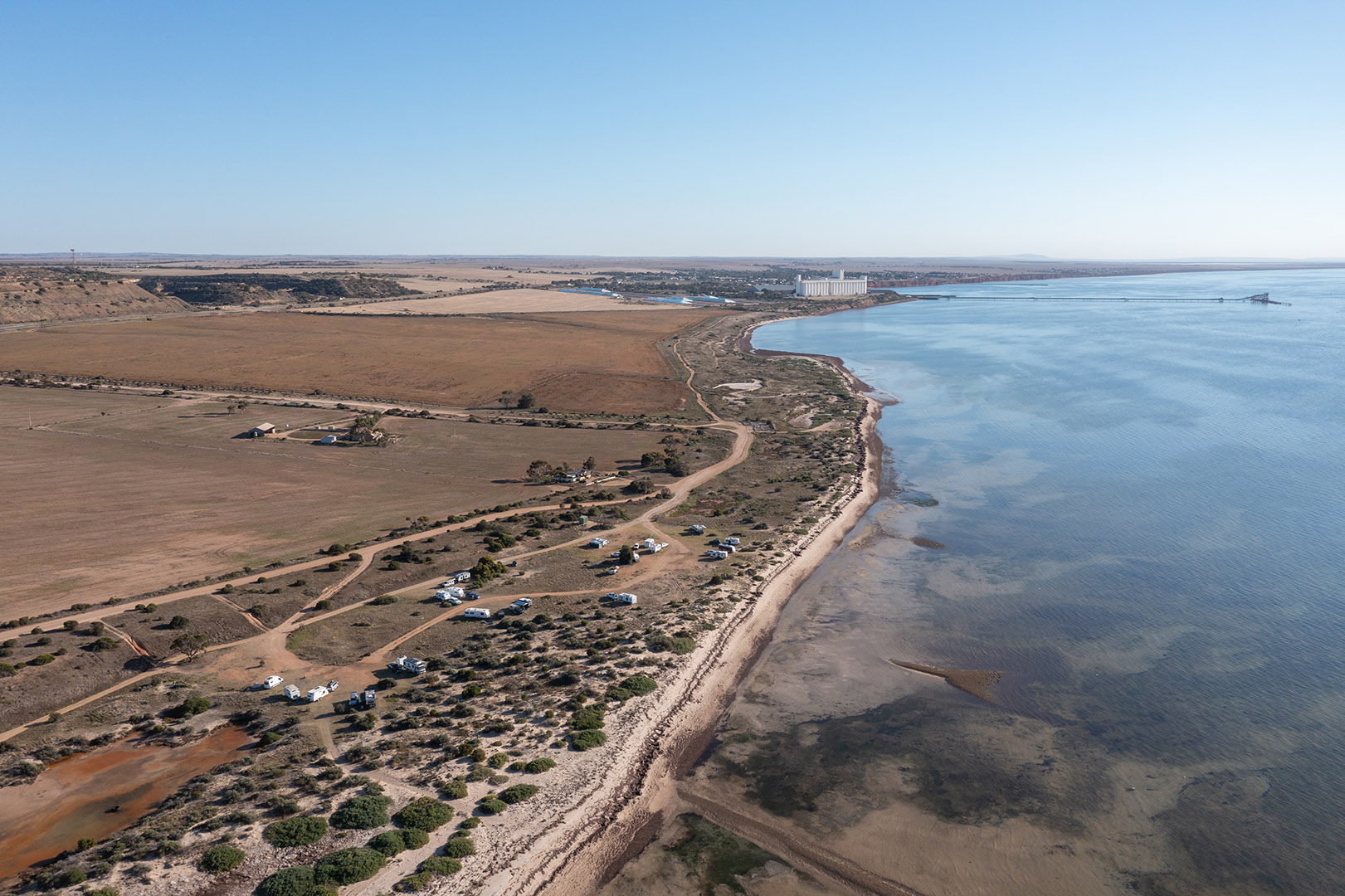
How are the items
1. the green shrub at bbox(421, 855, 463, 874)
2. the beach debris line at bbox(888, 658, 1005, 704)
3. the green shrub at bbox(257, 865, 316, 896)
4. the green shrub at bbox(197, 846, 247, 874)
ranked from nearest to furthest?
the green shrub at bbox(257, 865, 316, 896) < the green shrub at bbox(197, 846, 247, 874) < the green shrub at bbox(421, 855, 463, 874) < the beach debris line at bbox(888, 658, 1005, 704)

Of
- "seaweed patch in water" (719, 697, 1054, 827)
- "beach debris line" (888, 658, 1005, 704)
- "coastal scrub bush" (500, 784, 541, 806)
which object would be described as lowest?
"seaweed patch in water" (719, 697, 1054, 827)

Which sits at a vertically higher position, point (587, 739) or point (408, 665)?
point (408, 665)

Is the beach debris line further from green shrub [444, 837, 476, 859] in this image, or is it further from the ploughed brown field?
the ploughed brown field

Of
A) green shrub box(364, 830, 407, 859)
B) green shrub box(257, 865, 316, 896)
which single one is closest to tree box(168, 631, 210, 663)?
green shrub box(257, 865, 316, 896)

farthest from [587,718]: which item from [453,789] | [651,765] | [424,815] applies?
[424,815]

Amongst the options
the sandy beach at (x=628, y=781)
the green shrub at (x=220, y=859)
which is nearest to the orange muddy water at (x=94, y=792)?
the green shrub at (x=220, y=859)

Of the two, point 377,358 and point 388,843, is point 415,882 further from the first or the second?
point 377,358

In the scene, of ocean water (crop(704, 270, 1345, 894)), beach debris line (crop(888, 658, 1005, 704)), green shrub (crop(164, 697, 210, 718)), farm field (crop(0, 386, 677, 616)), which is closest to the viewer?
ocean water (crop(704, 270, 1345, 894))

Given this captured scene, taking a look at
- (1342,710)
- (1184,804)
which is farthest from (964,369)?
(1184,804)
